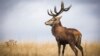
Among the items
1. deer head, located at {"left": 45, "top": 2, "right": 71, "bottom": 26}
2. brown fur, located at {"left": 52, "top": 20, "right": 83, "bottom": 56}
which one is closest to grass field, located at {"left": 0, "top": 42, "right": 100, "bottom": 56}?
brown fur, located at {"left": 52, "top": 20, "right": 83, "bottom": 56}

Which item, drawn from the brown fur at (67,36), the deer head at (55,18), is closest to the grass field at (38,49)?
the brown fur at (67,36)

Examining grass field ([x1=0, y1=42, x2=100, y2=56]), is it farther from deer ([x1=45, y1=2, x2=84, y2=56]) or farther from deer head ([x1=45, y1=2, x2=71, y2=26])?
deer head ([x1=45, y1=2, x2=71, y2=26])

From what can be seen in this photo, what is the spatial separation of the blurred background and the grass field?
7cm

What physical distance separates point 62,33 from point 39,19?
382mm

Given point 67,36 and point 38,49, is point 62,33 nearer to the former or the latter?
point 67,36

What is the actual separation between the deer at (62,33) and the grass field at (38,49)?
7cm

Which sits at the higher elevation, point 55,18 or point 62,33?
point 55,18

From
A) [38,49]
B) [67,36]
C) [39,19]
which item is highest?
[39,19]

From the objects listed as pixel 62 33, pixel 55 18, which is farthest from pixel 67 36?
pixel 55 18

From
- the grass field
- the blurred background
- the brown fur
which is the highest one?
the blurred background

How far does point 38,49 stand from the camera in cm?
459

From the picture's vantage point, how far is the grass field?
456cm

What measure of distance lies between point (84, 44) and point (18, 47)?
3.04ft

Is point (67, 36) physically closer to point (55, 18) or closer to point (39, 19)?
point (55, 18)
